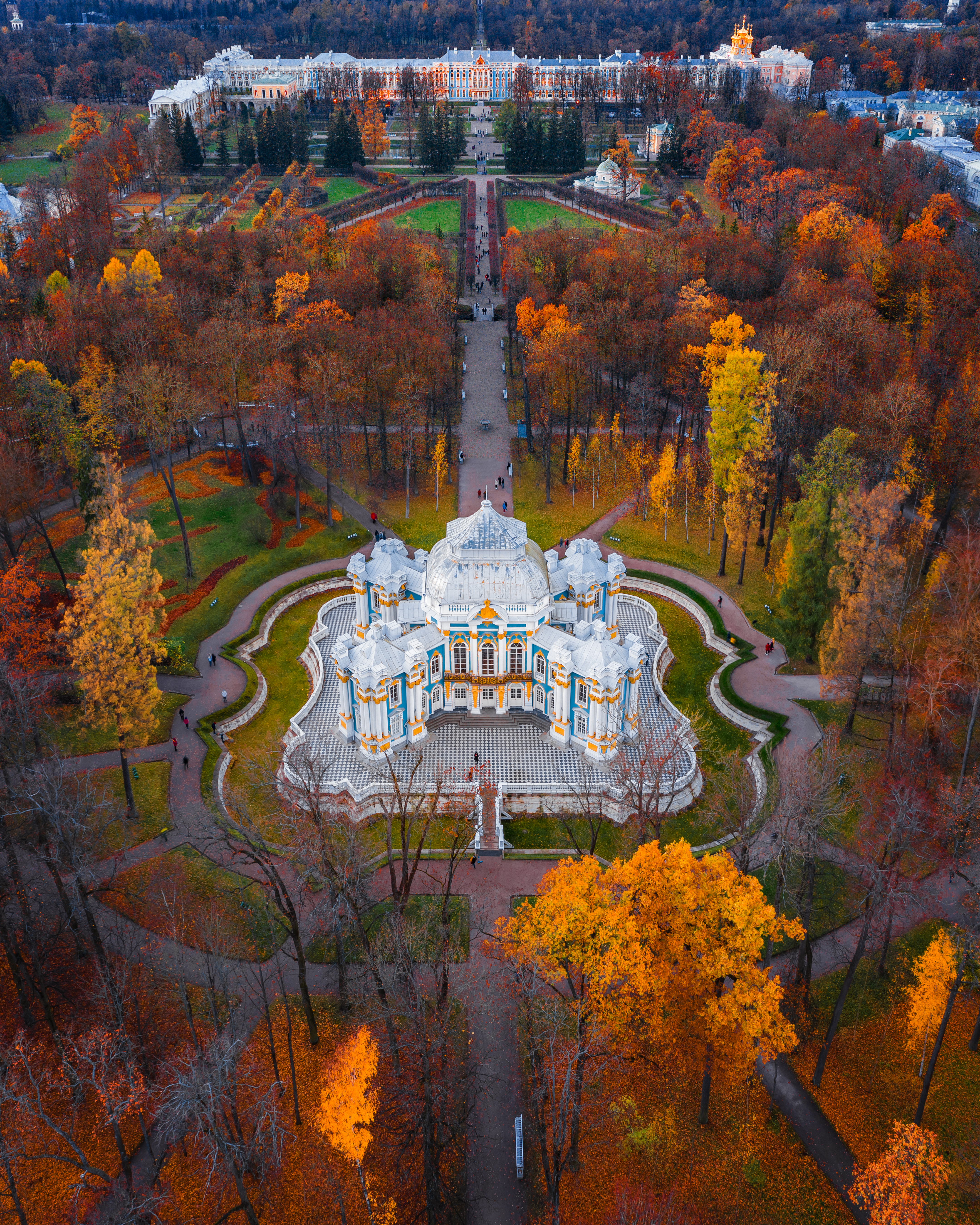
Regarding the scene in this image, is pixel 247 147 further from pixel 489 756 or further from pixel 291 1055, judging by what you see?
pixel 291 1055

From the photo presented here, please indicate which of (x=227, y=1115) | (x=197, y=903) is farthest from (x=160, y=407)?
(x=227, y=1115)

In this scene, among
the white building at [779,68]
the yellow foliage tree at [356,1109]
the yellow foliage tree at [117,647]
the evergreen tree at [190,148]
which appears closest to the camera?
the yellow foliage tree at [356,1109]

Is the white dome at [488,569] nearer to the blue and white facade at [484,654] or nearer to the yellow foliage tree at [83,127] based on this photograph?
the blue and white facade at [484,654]

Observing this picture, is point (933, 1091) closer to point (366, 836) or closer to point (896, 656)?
point (896, 656)

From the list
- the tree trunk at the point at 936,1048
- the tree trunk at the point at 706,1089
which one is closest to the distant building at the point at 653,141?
the tree trunk at the point at 936,1048

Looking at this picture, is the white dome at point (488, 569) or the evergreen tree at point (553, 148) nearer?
the white dome at point (488, 569)

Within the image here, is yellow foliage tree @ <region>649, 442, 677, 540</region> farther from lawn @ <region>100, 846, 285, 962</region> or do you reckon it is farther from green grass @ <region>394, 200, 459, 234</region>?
green grass @ <region>394, 200, 459, 234</region>
